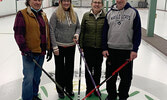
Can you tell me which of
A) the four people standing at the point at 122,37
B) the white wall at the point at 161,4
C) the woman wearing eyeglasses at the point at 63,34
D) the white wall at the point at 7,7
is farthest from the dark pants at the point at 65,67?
the white wall at the point at 161,4

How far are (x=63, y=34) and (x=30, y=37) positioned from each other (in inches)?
18.4

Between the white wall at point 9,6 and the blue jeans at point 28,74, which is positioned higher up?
the white wall at point 9,6

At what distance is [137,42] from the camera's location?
2133mm

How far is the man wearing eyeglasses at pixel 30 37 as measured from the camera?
1.94 m

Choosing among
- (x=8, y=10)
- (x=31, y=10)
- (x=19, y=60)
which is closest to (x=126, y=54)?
(x=31, y=10)

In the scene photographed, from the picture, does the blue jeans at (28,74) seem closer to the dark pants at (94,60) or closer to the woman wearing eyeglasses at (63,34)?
the woman wearing eyeglasses at (63,34)

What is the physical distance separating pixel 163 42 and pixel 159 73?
261 cm

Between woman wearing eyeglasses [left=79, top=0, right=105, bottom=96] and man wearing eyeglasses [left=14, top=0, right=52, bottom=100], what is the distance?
0.52 meters

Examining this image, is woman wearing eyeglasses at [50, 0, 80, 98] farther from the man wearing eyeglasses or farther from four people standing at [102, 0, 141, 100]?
four people standing at [102, 0, 141, 100]

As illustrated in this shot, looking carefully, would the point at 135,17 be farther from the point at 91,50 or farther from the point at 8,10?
the point at 8,10

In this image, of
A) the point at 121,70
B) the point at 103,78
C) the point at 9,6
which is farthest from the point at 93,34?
the point at 9,6

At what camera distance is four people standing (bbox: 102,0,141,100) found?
210 centimetres

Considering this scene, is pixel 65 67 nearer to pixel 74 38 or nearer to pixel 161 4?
pixel 74 38

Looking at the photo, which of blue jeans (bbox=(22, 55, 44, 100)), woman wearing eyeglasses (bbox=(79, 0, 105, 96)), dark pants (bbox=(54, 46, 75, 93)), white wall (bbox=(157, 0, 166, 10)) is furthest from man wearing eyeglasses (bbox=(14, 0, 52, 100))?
white wall (bbox=(157, 0, 166, 10))
